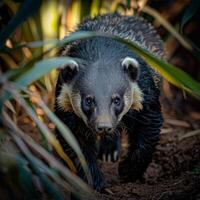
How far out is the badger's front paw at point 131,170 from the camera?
602 centimetres

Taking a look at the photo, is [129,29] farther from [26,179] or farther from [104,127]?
[26,179]

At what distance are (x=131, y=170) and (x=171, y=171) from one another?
48 centimetres

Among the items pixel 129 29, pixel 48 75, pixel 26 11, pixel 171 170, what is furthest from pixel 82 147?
pixel 48 75

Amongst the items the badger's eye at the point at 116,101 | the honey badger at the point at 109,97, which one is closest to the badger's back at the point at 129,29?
the honey badger at the point at 109,97

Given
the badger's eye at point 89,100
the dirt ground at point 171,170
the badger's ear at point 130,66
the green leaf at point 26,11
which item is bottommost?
the dirt ground at point 171,170

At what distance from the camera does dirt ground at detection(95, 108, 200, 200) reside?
471 cm

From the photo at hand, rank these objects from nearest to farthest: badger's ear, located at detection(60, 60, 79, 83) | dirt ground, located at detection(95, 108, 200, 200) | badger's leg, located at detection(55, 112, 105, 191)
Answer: dirt ground, located at detection(95, 108, 200, 200), badger's ear, located at detection(60, 60, 79, 83), badger's leg, located at detection(55, 112, 105, 191)

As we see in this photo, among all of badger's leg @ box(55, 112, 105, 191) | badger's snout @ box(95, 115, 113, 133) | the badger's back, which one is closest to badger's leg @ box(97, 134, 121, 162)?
the badger's back

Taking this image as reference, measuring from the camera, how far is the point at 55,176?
12.2 feet

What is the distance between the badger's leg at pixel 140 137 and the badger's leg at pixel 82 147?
16.7 inches

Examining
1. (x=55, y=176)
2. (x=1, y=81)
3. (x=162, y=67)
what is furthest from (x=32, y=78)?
(x=162, y=67)

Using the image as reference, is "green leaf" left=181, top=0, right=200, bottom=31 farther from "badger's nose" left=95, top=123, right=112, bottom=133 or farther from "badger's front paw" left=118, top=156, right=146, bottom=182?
"badger's front paw" left=118, top=156, right=146, bottom=182

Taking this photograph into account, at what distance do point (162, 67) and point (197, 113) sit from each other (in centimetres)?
486

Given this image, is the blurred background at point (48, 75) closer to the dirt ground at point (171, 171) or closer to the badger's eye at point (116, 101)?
the dirt ground at point (171, 171)
